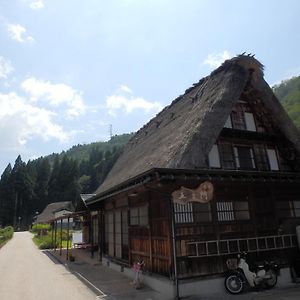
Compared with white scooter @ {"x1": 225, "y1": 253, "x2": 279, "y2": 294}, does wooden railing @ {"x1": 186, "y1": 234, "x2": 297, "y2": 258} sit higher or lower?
higher

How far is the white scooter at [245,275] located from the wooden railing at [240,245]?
0.44m

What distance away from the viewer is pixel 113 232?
15.3m

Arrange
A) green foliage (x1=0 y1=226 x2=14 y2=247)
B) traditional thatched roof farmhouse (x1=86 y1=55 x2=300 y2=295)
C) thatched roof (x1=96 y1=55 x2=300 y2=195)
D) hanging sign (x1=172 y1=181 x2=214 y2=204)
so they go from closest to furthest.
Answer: hanging sign (x1=172 y1=181 x2=214 y2=204) < traditional thatched roof farmhouse (x1=86 y1=55 x2=300 y2=295) < thatched roof (x1=96 y1=55 x2=300 y2=195) < green foliage (x1=0 y1=226 x2=14 y2=247)

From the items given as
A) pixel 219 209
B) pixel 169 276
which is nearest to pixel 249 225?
pixel 219 209

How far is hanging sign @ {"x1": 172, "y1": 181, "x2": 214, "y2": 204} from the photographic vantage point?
8.30 meters

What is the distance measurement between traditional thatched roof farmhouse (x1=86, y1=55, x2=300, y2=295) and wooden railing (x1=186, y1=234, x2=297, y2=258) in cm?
3

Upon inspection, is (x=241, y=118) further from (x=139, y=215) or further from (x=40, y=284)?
(x=40, y=284)

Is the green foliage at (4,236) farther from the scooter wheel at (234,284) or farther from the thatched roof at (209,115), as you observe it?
the scooter wheel at (234,284)

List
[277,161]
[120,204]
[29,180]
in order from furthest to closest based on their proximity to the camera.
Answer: [29,180]
[120,204]
[277,161]

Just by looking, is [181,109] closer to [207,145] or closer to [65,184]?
[207,145]

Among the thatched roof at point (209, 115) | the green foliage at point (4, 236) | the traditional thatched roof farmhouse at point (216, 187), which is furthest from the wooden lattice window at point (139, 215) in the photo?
→ the green foliage at point (4, 236)

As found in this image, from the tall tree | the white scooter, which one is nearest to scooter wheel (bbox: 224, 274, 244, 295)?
the white scooter

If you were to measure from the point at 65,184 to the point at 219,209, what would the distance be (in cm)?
7965

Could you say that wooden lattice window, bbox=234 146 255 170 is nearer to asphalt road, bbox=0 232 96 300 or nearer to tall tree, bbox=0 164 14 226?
asphalt road, bbox=0 232 96 300
